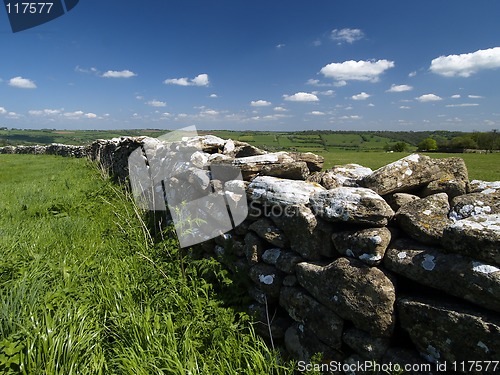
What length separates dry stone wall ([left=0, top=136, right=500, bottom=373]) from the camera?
6.80ft

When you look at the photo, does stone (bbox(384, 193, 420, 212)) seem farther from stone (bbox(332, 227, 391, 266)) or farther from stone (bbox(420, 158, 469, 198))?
stone (bbox(332, 227, 391, 266))

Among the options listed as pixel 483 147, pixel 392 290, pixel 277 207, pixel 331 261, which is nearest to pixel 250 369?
pixel 331 261

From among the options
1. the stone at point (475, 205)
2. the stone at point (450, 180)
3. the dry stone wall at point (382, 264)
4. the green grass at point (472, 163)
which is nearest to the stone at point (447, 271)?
the dry stone wall at point (382, 264)

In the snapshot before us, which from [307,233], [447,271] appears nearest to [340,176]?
[307,233]

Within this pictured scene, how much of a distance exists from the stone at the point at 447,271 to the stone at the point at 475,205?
464mm

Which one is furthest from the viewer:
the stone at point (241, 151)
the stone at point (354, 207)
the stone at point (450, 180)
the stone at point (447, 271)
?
the stone at point (241, 151)

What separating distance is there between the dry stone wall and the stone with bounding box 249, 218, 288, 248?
0.01 metres

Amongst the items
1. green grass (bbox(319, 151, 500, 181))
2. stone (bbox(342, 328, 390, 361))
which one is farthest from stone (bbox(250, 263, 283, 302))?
green grass (bbox(319, 151, 500, 181))

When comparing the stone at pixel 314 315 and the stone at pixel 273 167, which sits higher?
the stone at pixel 273 167

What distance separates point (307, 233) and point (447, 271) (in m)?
1.31

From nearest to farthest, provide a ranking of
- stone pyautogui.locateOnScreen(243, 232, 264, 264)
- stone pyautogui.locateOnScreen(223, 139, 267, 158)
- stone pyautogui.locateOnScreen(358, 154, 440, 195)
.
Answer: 1. stone pyautogui.locateOnScreen(358, 154, 440, 195)
2. stone pyautogui.locateOnScreen(243, 232, 264, 264)
3. stone pyautogui.locateOnScreen(223, 139, 267, 158)

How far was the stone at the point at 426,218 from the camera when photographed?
2.36 meters

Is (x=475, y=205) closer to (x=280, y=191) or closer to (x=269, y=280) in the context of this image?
(x=280, y=191)

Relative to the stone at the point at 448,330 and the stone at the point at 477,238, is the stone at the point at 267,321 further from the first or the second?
the stone at the point at 477,238
